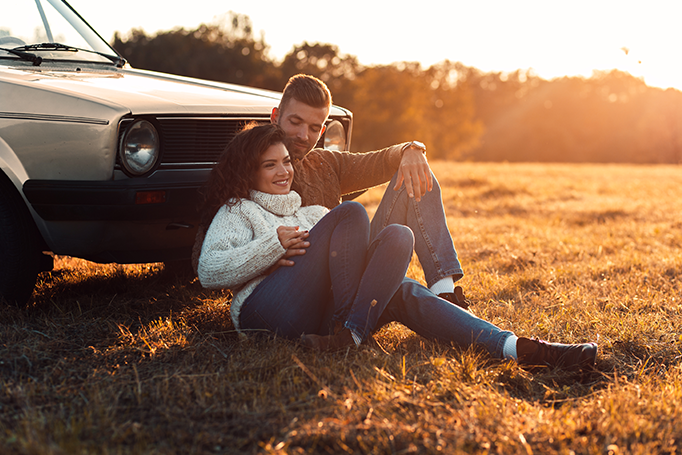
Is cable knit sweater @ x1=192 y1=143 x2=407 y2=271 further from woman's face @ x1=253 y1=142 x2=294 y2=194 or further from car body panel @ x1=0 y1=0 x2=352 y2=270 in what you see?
car body panel @ x1=0 y1=0 x2=352 y2=270

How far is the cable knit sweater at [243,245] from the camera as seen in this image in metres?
2.44

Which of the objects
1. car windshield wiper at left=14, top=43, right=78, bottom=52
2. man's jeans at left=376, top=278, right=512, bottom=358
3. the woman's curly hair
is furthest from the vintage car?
man's jeans at left=376, top=278, right=512, bottom=358

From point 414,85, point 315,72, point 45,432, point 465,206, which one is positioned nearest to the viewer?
point 45,432

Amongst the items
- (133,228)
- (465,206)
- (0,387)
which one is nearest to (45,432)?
(0,387)

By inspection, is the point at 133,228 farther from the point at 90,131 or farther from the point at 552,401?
the point at 552,401

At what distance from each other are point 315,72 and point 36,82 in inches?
1247

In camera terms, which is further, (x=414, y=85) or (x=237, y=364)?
(x=414, y=85)

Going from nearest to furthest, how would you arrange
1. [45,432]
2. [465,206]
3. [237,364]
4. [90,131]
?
[45,432]
[237,364]
[90,131]
[465,206]

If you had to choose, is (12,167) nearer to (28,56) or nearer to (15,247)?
(15,247)

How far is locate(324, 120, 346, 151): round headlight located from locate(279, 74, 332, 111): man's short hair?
0.78 m

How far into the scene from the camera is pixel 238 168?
2.62m

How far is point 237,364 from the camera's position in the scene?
2.37 m

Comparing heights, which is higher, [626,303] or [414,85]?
[414,85]

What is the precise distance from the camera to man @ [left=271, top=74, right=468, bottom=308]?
2.98 m
